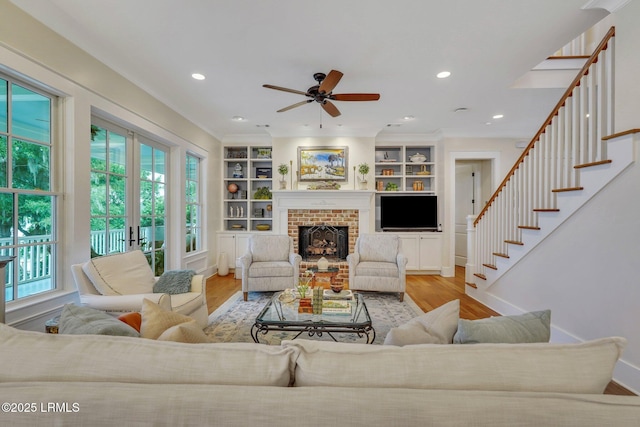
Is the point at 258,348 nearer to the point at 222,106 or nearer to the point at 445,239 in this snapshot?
the point at 222,106

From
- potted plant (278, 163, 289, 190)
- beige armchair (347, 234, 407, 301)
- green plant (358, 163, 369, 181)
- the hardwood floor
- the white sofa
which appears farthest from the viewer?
potted plant (278, 163, 289, 190)

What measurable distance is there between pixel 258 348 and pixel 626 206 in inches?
99.3

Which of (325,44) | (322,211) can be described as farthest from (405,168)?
(325,44)

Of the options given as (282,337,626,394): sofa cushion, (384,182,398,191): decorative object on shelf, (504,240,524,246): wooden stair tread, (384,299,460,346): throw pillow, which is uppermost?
(384,182,398,191): decorative object on shelf

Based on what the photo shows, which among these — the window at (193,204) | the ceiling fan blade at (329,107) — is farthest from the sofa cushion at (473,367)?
the window at (193,204)

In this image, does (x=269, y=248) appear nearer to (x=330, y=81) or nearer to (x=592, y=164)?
(x=330, y=81)

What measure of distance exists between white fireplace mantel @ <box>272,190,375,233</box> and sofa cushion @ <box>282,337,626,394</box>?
4381 millimetres

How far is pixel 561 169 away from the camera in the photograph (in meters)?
2.63

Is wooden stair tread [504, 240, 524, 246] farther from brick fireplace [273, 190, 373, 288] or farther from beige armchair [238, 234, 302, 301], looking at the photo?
beige armchair [238, 234, 302, 301]

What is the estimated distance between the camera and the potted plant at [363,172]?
5141 mm

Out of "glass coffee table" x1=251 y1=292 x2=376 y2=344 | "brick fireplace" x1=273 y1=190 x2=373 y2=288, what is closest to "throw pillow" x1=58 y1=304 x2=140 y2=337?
"glass coffee table" x1=251 y1=292 x2=376 y2=344

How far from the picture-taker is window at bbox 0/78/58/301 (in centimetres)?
198

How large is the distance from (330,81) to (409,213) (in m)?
3.41

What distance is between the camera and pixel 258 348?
841mm
